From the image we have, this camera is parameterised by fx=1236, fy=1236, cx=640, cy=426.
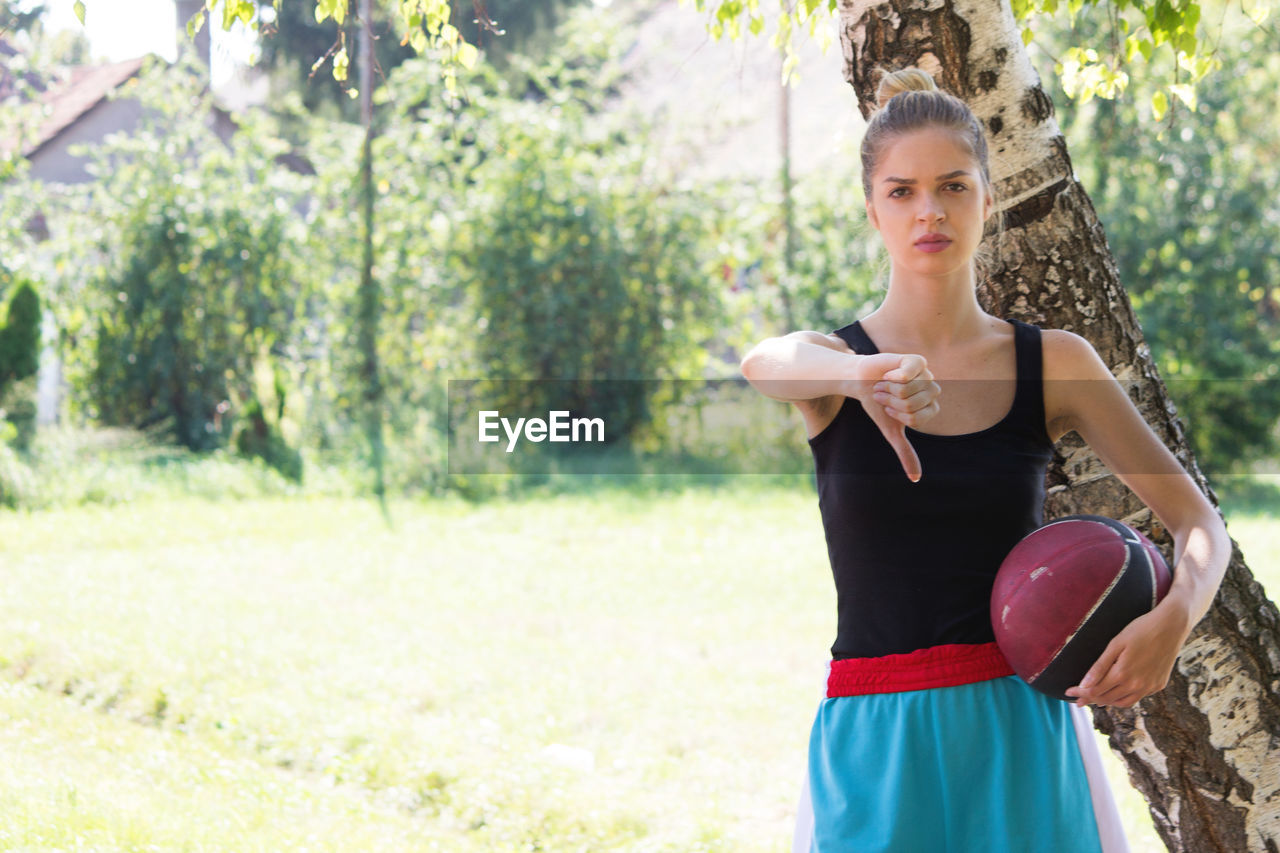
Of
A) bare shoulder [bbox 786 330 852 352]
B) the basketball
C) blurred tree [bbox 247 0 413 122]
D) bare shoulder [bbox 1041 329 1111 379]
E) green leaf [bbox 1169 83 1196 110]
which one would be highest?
blurred tree [bbox 247 0 413 122]

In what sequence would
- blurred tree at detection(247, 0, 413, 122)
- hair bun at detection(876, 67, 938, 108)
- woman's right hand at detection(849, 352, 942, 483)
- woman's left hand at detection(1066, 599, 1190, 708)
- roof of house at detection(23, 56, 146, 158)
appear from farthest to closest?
blurred tree at detection(247, 0, 413, 122) < roof of house at detection(23, 56, 146, 158) < hair bun at detection(876, 67, 938, 108) < woman's left hand at detection(1066, 599, 1190, 708) < woman's right hand at detection(849, 352, 942, 483)

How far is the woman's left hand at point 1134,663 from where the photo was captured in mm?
2039

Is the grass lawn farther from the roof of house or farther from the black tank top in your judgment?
the roof of house

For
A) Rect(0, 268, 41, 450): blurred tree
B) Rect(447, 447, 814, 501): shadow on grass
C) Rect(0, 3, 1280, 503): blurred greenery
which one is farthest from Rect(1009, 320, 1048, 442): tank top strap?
Rect(0, 268, 41, 450): blurred tree

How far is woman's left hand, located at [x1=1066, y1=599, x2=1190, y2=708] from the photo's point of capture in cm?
204

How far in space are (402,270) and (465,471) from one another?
3107mm

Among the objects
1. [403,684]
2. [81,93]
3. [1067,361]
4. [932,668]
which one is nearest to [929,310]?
[1067,361]

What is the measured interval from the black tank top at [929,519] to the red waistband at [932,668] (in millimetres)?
15

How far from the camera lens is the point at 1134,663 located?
6.72ft

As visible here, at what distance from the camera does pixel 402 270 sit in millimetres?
15258

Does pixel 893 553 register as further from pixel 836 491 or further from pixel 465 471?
pixel 465 471

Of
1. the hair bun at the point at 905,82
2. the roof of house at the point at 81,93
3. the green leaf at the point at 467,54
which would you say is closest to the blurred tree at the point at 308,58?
the roof of house at the point at 81,93

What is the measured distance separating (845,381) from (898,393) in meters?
0.16

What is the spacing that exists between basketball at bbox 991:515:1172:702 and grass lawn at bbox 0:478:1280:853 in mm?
2753
